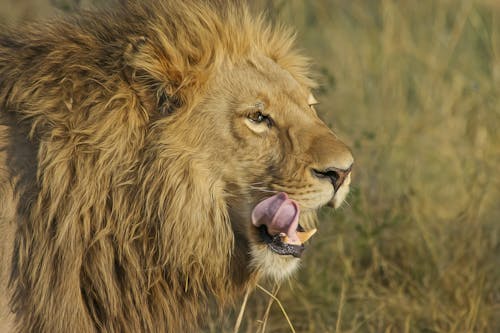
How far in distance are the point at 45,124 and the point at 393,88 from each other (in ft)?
11.4

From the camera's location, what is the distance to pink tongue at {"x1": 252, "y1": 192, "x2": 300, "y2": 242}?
9.84ft

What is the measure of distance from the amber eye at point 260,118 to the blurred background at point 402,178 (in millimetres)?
522

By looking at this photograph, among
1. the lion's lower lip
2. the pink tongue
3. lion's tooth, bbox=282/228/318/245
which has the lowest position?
the lion's lower lip

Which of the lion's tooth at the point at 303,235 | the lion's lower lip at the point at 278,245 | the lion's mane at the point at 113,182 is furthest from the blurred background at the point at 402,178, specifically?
the lion's mane at the point at 113,182

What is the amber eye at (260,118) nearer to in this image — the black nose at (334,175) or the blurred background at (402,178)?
the black nose at (334,175)

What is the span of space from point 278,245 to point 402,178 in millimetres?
2297

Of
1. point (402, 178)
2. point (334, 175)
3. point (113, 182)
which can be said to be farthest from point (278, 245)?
point (402, 178)

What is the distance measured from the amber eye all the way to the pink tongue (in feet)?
0.78

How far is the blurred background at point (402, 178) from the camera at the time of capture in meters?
4.37

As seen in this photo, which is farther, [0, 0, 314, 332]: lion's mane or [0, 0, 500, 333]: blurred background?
[0, 0, 500, 333]: blurred background

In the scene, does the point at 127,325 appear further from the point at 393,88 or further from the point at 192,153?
the point at 393,88

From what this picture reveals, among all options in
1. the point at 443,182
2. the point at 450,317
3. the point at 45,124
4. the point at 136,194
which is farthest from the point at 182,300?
the point at 443,182

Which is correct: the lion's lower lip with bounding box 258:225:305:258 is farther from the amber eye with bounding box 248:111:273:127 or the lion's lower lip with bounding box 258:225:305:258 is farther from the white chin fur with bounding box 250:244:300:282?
the amber eye with bounding box 248:111:273:127

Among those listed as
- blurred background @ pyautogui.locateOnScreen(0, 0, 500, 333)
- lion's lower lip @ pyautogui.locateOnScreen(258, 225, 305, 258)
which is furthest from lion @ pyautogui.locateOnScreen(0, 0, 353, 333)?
blurred background @ pyautogui.locateOnScreen(0, 0, 500, 333)
